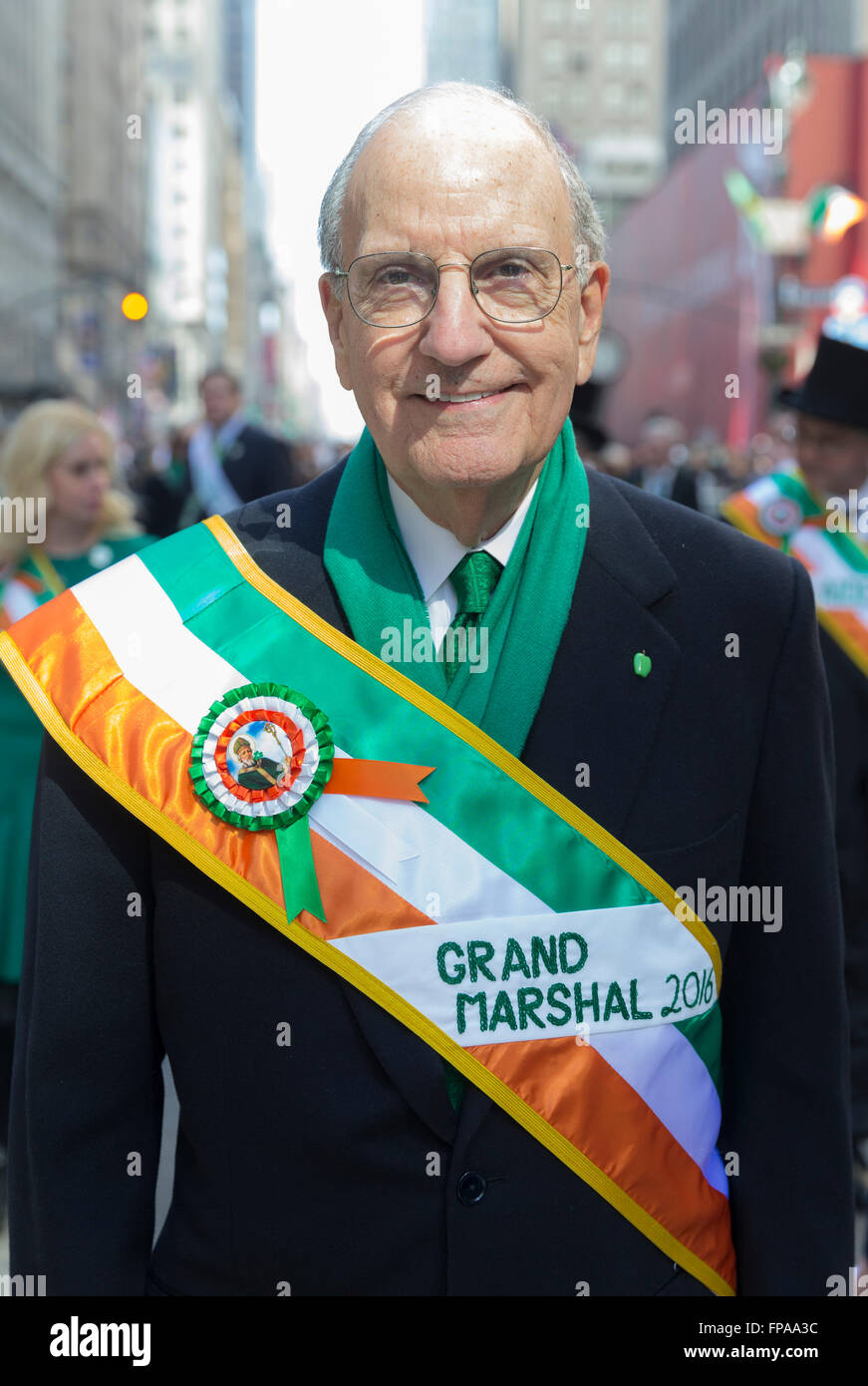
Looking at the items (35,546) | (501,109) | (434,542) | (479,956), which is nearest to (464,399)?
(434,542)

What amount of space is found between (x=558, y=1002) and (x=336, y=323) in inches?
36.6

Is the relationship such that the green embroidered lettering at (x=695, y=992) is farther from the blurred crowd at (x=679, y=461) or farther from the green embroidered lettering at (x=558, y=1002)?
the blurred crowd at (x=679, y=461)

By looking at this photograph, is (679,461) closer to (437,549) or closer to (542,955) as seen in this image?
(437,549)

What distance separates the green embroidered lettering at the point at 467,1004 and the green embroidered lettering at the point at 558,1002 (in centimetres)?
8


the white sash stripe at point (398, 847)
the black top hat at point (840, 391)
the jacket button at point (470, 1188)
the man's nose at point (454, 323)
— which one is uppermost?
the black top hat at point (840, 391)

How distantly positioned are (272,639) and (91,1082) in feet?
2.03

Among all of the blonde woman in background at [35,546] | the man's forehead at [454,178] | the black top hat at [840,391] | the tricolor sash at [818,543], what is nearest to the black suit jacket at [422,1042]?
the man's forehead at [454,178]

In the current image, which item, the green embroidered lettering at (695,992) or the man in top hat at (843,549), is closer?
the green embroidered lettering at (695,992)

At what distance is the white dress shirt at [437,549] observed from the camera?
2148 millimetres

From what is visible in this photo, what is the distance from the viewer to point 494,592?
2.13 meters

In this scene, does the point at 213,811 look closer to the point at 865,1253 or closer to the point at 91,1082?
the point at 91,1082

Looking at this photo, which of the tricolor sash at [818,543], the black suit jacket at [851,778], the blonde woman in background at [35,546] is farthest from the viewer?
the blonde woman in background at [35,546]

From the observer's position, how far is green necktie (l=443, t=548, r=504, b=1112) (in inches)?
84.0

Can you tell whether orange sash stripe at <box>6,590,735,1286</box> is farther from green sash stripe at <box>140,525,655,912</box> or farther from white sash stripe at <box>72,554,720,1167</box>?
green sash stripe at <box>140,525,655,912</box>
